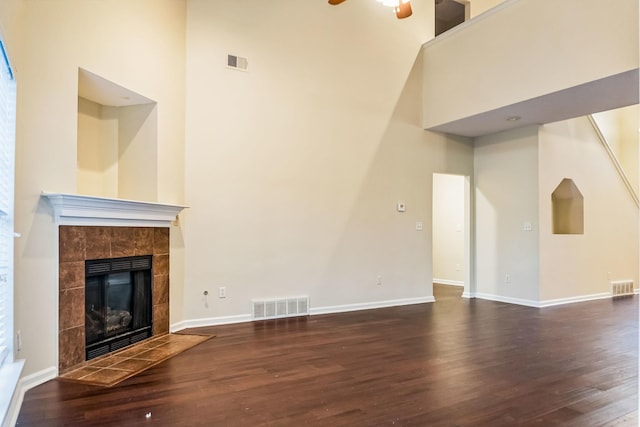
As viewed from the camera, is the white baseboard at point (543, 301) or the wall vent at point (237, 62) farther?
the white baseboard at point (543, 301)

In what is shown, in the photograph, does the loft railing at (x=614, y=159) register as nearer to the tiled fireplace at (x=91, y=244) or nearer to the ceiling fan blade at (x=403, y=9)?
the ceiling fan blade at (x=403, y=9)

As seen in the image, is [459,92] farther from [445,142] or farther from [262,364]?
[262,364]

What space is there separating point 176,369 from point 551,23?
5130mm

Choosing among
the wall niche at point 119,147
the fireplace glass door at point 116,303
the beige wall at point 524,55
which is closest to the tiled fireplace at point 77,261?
the fireplace glass door at point 116,303

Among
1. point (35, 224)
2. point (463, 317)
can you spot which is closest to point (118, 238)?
point (35, 224)

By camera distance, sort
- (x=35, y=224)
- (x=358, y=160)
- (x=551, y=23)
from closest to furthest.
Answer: (x=35, y=224)
(x=551, y=23)
(x=358, y=160)

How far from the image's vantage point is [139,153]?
13.5 ft

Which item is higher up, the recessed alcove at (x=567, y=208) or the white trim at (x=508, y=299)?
the recessed alcove at (x=567, y=208)

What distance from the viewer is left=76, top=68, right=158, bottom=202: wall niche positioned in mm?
3998

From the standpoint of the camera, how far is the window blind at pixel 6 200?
8.09 ft

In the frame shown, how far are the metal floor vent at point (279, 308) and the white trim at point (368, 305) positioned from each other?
17 centimetres

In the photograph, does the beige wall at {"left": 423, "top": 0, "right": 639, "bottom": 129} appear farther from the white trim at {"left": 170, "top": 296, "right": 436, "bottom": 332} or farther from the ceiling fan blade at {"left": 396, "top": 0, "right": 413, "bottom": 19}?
the white trim at {"left": 170, "top": 296, "right": 436, "bottom": 332}

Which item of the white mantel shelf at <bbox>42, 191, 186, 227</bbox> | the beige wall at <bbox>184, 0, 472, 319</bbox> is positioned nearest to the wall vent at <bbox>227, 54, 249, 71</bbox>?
the beige wall at <bbox>184, 0, 472, 319</bbox>

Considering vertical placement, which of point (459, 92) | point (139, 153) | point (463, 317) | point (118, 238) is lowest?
point (463, 317)
